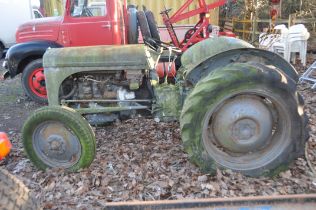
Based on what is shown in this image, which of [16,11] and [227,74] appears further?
[16,11]

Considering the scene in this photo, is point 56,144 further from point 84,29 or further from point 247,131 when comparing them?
point 84,29

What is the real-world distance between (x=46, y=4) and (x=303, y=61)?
8.61m

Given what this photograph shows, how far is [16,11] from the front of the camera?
44.8ft

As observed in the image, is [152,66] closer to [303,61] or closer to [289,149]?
[289,149]

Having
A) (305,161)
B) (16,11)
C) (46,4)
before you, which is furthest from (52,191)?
(16,11)

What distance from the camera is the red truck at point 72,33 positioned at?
22.4 feet

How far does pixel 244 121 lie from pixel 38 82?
4740mm

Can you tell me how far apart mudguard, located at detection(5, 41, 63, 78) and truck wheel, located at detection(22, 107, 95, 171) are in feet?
12.2

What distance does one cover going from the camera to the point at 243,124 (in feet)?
11.3

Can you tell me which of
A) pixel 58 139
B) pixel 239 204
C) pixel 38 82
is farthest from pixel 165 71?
pixel 38 82

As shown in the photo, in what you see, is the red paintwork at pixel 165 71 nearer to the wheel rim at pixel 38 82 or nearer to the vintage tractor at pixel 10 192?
the vintage tractor at pixel 10 192

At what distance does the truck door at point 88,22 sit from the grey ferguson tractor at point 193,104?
2.48m

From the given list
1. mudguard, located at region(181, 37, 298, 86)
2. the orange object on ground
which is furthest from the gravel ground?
the orange object on ground

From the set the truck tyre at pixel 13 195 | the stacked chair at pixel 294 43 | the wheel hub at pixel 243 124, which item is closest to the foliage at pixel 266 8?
the stacked chair at pixel 294 43
